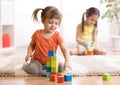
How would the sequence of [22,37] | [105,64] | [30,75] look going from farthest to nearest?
1. [22,37]
2. [105,64]
3. [30,75]

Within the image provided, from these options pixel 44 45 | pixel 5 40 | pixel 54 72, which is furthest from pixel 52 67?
pixel 5 40

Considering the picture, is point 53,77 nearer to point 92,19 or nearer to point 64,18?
point 92,19

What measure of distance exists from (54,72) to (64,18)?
2385 mm

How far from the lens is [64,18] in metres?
4.04

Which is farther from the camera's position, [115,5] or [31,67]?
[115,5]

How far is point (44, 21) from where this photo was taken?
1.89 m

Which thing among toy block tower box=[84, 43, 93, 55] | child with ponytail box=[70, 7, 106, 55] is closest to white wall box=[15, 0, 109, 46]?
child with ponytail box=[70, 7, 106, 55]

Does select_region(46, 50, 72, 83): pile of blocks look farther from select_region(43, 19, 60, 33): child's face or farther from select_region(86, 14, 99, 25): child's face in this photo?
select_region(86, 14, 99, 25): child's face

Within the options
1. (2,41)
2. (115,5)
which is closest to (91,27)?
(115,5)

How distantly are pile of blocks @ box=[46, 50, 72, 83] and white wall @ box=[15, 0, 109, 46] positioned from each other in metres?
2.21

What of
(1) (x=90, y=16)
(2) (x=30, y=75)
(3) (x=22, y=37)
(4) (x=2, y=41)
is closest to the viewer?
(2) (x=30, y=75)

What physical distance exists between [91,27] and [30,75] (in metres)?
1.27

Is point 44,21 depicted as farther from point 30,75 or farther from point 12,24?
point 12,24

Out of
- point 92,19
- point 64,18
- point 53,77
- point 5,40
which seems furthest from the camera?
point 64,18
